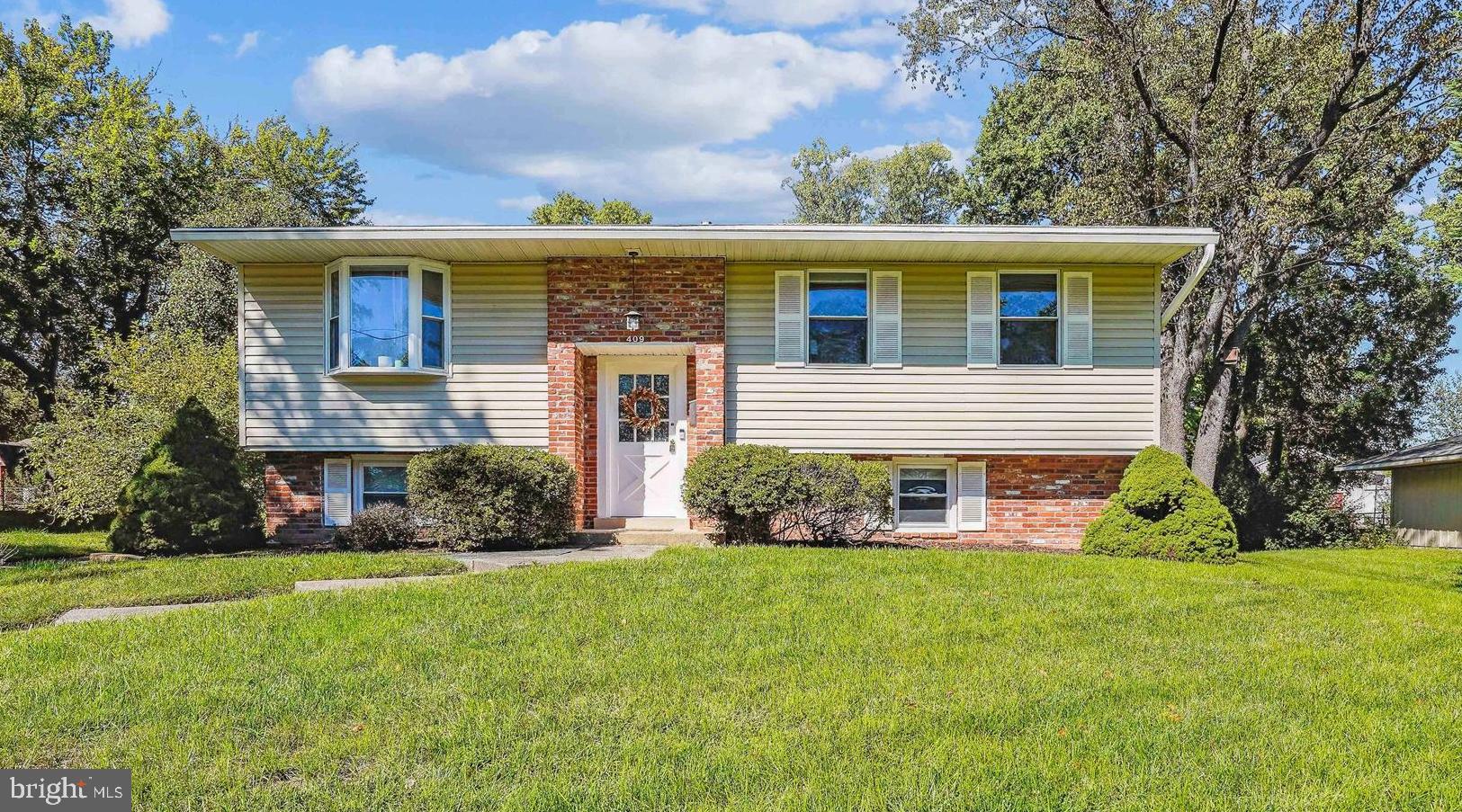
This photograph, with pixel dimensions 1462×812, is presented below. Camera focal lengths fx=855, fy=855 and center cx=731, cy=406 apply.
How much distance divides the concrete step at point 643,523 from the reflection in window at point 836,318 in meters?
2.56

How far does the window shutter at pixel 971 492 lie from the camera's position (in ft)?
35.3

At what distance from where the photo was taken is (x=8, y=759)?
328cm

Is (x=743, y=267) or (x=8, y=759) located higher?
(x=743, y=267)

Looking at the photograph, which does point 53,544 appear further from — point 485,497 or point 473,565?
point 473,565

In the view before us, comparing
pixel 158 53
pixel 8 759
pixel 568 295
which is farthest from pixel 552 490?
pixel 158 53

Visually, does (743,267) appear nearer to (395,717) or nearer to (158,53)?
(395,717)

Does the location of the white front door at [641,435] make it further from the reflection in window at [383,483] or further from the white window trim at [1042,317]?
the white window trim at [1042,317]

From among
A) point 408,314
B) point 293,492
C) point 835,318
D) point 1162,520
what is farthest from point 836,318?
point 293,492

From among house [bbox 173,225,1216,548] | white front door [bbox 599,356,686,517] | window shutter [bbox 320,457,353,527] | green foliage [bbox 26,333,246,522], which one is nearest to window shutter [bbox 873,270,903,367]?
house [bbox 173,225,1216,548]

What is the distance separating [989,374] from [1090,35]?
6223 mm

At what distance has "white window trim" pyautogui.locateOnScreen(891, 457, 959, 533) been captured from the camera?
10766 mm

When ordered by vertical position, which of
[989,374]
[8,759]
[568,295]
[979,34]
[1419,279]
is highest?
[979,34]

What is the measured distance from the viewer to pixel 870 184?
32.6m

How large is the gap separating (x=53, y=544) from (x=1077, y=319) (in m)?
13.1
